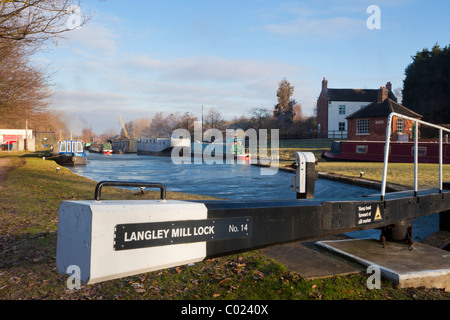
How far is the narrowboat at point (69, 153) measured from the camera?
3797 cm

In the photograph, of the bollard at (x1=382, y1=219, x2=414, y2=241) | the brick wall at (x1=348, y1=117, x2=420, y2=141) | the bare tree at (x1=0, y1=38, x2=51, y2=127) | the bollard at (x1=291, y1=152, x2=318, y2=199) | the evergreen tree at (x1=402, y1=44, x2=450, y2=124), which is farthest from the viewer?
the evergreen tree at (x1=402, y1=44, x2=450, y2=124)

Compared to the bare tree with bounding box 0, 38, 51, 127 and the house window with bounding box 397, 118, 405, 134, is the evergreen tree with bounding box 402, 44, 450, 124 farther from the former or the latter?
the bare tree with bounding box 0, 38, 51, 127

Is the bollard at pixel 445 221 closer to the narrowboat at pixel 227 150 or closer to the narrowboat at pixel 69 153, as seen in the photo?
the narrowboat at pixel 227 150

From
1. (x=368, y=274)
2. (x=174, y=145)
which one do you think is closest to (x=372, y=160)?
(x=368, y=274)

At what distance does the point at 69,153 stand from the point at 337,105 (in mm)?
42448

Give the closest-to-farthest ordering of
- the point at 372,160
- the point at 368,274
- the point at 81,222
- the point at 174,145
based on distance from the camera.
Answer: the point at 81,222
the point at 368,274
the point at 372,160
the point at 174,145

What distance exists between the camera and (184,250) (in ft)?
8.84

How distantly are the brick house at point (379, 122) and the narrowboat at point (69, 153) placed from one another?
103ft

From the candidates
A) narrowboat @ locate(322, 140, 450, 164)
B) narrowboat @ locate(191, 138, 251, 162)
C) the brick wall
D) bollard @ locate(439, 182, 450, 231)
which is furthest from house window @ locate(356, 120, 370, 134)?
bollard @ locate(439, 182, 450, 231)

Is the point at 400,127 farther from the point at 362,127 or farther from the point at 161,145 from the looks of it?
the point at 161,145

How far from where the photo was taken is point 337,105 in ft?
194

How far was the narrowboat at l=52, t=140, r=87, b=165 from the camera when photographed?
37969 millimetres
